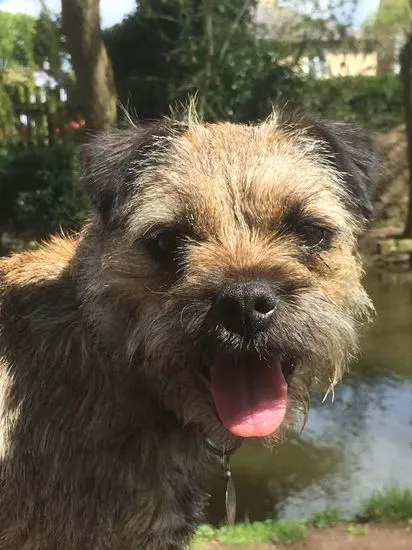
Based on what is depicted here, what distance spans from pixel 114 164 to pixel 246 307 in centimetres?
81

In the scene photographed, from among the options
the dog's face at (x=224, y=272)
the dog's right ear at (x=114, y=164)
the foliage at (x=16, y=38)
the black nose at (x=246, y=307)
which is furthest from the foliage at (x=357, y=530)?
the foliage at (x=16, y=38)

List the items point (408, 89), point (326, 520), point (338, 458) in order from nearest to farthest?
point (326, 520) < point (338, 458) < point (408, 89)

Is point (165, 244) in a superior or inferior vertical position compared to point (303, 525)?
superior

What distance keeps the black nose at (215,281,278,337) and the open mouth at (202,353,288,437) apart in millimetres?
177

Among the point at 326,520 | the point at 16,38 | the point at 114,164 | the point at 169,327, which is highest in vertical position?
the point at 114,164

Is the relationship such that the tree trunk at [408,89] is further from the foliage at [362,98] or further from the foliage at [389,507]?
the foliage at [389,507]

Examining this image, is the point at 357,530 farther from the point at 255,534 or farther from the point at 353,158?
the point at 353,158

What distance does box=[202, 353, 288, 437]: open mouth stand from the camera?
234 cm

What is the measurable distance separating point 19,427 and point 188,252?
0.93 meters

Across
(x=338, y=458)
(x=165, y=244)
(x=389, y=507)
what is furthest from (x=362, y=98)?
(x=165, y=244)

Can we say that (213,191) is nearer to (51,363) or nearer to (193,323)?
(193,323)

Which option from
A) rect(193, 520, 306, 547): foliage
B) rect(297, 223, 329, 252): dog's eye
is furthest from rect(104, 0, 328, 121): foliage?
rect(297, 223, 329, 252): dog's eye

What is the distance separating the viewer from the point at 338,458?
194 inches

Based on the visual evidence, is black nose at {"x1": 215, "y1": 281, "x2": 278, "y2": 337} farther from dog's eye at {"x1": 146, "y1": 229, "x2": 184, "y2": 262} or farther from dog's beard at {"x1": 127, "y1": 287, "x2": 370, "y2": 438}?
dog's eye at {"x1": 146, "y1": 229, "x2": 184, "y2": 262}
